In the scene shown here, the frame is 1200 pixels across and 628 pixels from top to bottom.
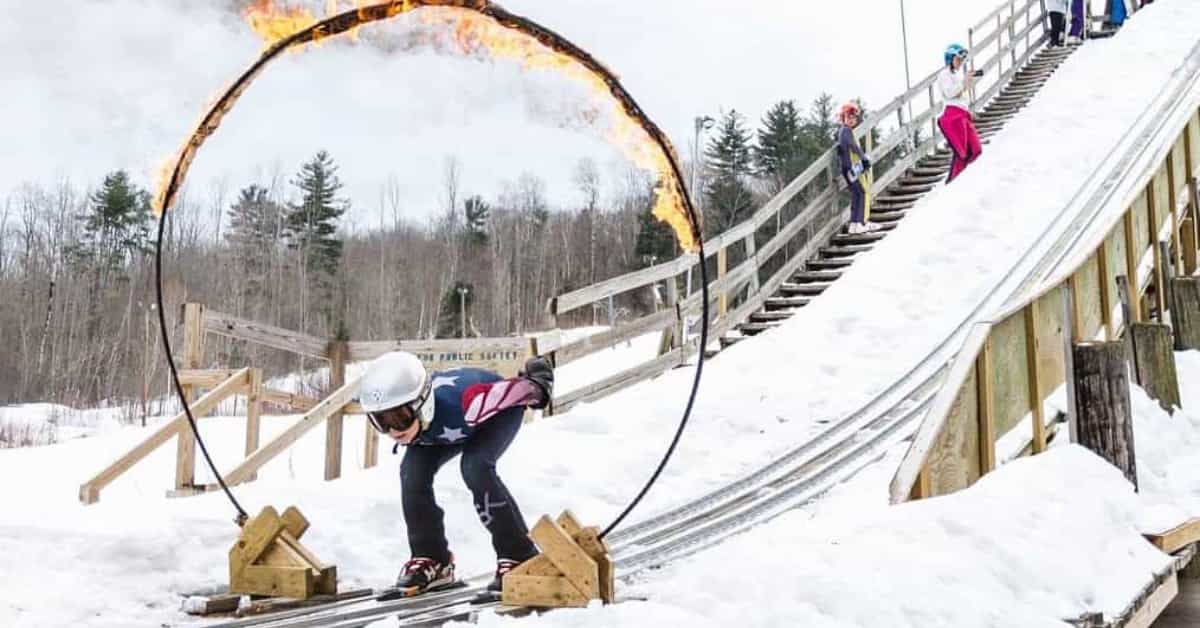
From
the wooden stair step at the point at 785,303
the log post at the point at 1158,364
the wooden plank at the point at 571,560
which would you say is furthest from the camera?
the wooden stair step at the point at 785,303

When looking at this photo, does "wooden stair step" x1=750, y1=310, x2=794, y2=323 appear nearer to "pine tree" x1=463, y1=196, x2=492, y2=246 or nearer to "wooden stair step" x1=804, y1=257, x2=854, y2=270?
"wooden stair step" x1=804, y1=257, x2=854, y2=270

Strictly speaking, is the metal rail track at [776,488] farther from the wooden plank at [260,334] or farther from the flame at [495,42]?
the wooden plank at [260,334]

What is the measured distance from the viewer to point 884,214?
15.4m

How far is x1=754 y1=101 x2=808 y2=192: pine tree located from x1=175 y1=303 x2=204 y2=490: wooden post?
2741 cm

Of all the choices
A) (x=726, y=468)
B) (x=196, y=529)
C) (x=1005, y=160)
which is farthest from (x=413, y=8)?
(x=1005, y=160)

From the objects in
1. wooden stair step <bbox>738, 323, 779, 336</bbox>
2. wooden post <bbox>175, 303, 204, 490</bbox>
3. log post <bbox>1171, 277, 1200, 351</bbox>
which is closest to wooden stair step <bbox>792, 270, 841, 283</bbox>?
wooden stair step <bbox>738, 323, 779, 336</bbox>

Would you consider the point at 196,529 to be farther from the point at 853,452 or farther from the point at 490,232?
the point at 490,232

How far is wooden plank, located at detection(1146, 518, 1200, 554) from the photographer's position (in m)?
4.94

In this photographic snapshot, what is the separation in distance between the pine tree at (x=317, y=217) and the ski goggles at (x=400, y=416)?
21197 millimetres

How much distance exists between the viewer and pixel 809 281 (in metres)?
13.6

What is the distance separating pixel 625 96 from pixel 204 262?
1194 inches

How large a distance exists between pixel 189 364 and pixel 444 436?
17.2ft

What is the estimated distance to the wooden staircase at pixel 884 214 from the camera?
498 inches

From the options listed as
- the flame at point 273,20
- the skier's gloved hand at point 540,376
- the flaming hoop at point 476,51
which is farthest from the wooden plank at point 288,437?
the flame at point 273,20
